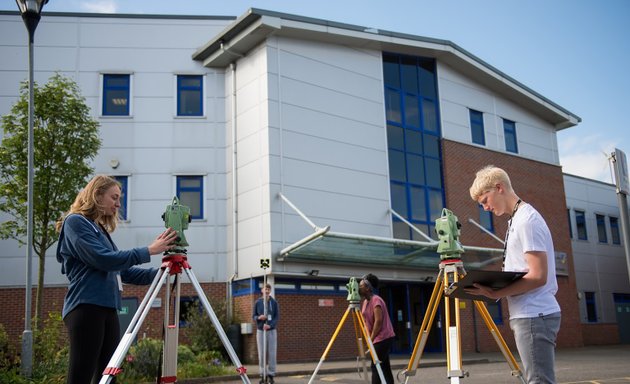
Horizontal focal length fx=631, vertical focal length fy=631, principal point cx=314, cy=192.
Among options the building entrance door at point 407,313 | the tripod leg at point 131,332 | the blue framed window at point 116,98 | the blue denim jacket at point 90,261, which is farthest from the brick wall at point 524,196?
the blue denim jacket at point 90,261

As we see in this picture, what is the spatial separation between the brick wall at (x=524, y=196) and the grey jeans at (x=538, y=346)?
72.9ft

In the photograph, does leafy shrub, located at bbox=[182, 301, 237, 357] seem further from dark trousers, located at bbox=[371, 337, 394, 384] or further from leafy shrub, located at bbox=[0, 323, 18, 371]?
dark trousers, located at bbox=[371, 337, 394, 384]

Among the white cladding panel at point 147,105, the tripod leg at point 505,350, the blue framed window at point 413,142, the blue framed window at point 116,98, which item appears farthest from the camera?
the blue framed window at point 413,142

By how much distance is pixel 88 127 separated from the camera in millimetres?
16844

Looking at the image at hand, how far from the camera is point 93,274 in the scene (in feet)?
14.1

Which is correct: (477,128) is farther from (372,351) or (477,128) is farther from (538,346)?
(538,346)

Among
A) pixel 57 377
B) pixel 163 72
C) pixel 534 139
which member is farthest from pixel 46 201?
pixel 534 139

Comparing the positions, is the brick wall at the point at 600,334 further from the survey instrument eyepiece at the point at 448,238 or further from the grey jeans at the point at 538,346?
the grey jeans at the point at 538,346

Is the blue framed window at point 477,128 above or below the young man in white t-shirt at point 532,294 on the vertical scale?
above

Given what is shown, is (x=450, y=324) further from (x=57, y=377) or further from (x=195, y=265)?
(x=195, y=265)

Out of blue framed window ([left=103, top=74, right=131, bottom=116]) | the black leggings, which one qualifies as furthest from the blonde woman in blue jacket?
blue framed window ([left=103, top=74, right=131, bottom=116])

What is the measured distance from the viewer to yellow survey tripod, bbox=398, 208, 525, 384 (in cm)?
537

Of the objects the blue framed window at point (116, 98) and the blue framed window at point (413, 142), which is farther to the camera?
the blue framed window at point (413, 142)

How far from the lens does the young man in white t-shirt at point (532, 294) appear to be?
3561mm
